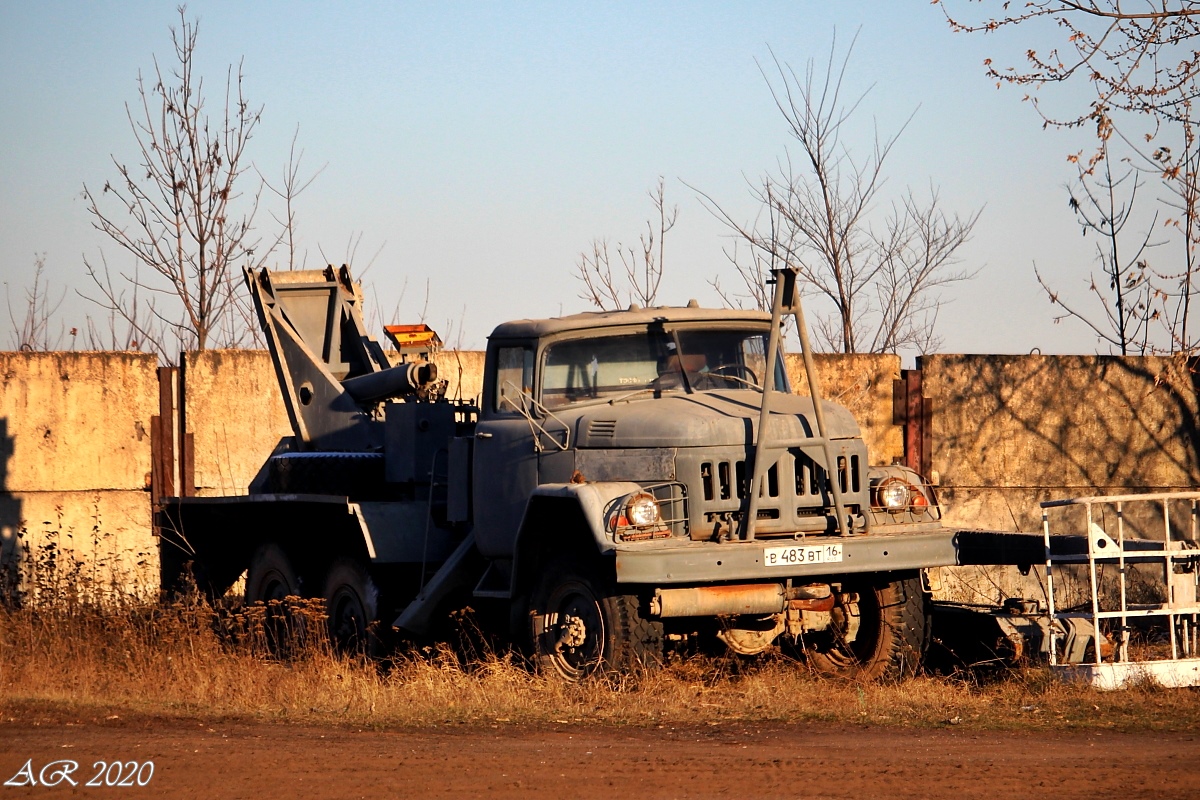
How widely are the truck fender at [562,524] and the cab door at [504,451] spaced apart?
0.24m

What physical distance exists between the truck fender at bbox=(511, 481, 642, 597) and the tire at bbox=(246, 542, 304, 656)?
2651 millimetres

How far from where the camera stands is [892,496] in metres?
9.53

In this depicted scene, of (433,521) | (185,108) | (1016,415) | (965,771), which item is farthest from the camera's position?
(185,108)

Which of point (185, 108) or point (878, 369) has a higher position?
point (185, 108)

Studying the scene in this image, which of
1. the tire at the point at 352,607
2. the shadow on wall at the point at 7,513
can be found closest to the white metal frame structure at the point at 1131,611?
the tire at the point at 352,607

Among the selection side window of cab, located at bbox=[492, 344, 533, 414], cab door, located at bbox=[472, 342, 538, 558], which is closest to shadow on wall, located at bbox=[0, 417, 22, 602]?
cab door, located at bbox=[472, 342, 538, 558]

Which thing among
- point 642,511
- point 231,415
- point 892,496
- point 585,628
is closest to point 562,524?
point 585,628

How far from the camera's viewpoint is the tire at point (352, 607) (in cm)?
1092

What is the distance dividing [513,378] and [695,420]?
1.71 m

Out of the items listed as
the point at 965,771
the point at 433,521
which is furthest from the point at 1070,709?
the point at 433,521

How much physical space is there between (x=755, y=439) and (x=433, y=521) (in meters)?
2.94

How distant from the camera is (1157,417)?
1449cm

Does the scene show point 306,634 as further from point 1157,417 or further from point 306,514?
point 1157,417

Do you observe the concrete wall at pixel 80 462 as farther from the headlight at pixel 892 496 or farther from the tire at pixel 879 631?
the headlight at pixel 892 496
